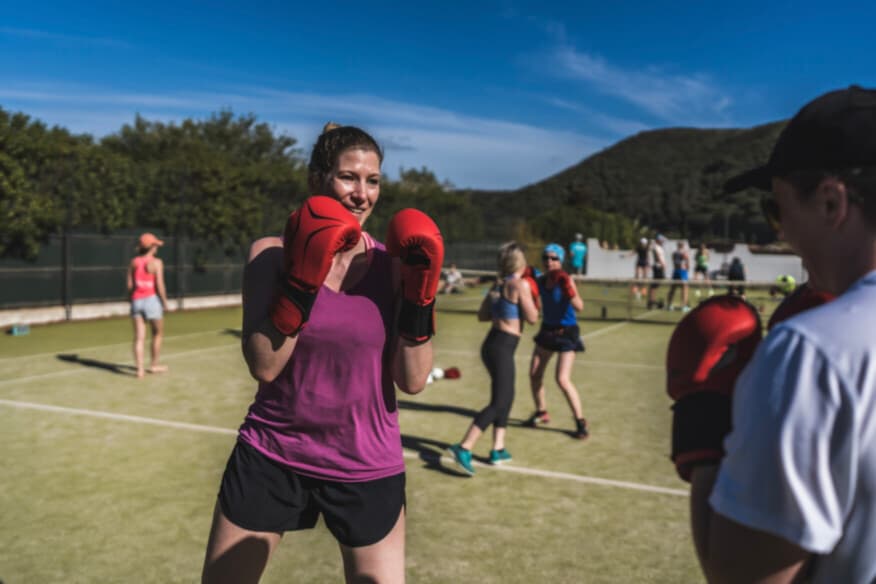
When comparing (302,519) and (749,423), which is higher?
(749,423)

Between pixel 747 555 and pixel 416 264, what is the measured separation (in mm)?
1380

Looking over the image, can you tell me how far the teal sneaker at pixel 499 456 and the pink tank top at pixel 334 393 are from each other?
3825 millimetres

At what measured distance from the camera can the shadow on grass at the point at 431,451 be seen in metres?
6.08

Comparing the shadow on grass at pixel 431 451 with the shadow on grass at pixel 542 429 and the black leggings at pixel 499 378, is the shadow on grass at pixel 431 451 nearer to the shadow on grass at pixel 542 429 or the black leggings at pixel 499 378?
the black leggings at pixel 499 378

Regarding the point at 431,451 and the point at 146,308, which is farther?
the point at 146,308

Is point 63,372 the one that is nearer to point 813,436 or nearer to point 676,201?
point 813,436

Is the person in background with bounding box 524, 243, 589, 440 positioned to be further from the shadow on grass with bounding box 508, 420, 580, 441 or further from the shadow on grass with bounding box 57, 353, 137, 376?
the shadow on grass with bounding box 57, 353, 137, 376

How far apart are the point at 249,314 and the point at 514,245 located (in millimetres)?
4636

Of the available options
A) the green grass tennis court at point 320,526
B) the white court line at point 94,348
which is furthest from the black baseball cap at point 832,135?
the white court line at point 94,348

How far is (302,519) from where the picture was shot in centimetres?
249

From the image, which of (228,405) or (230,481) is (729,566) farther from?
(228,405)

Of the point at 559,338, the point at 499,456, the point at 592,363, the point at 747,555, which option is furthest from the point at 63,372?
the point at 747,555

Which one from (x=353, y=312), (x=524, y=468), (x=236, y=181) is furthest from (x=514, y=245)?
(x=236, y=181)

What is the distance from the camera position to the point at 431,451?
662cm
